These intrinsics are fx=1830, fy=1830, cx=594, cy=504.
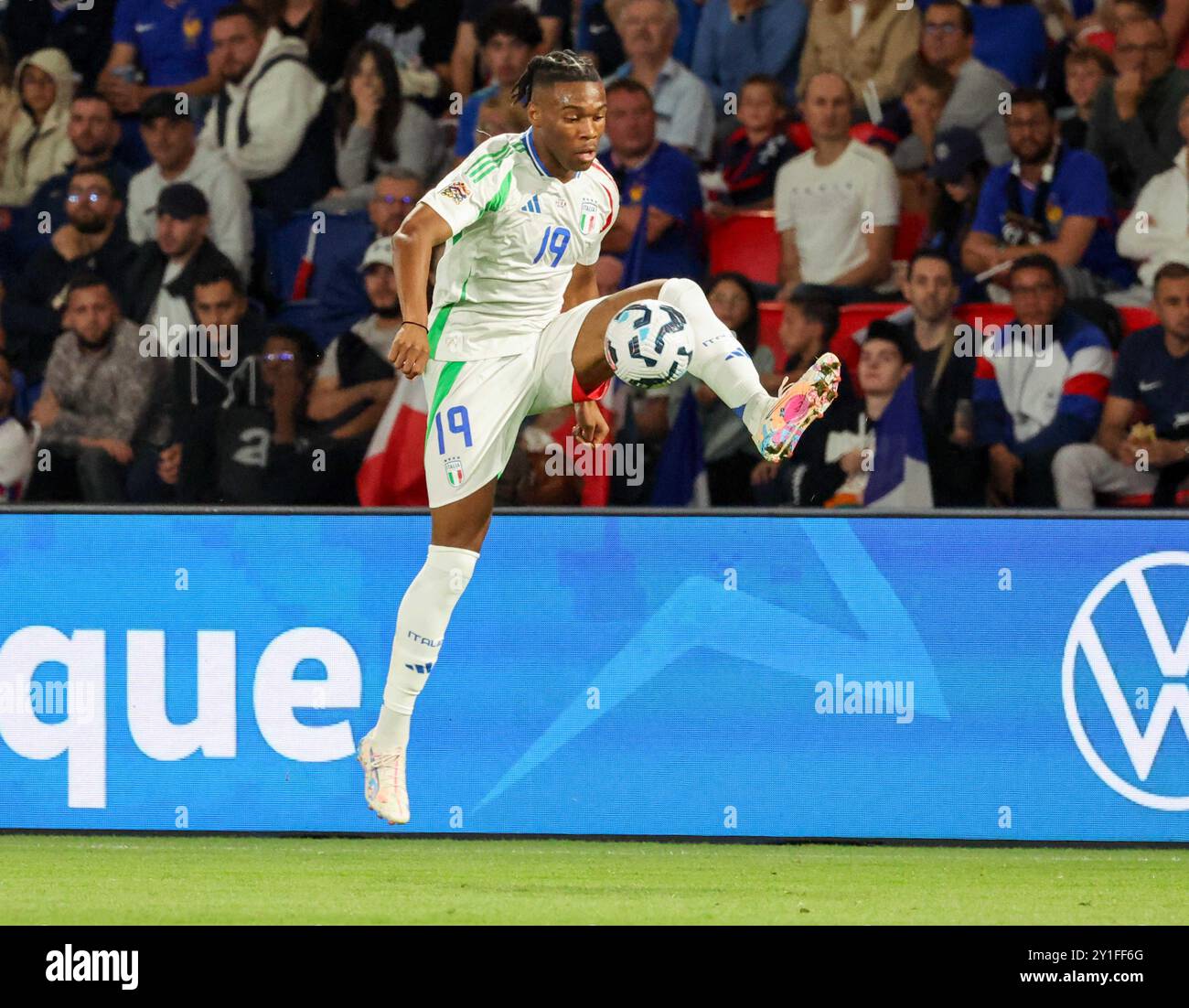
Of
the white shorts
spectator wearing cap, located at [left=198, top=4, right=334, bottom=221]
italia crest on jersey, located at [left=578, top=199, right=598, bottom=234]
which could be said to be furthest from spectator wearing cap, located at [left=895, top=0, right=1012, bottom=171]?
the white shorts

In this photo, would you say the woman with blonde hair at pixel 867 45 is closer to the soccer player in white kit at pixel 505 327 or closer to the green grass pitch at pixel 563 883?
the soccer player in white kit at pixel 505 327

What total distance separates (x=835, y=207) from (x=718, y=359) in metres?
3.65

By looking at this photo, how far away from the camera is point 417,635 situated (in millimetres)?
6371

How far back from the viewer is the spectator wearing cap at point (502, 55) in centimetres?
945

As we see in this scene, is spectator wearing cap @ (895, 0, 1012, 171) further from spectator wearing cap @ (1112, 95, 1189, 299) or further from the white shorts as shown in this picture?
the white shorts

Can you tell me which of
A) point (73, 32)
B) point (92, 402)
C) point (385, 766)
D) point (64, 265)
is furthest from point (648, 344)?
point (73, 32)

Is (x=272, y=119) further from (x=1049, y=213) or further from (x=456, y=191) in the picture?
(x=456, y=191)

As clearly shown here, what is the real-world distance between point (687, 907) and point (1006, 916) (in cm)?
107

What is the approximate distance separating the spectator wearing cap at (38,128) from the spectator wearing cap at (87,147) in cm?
6

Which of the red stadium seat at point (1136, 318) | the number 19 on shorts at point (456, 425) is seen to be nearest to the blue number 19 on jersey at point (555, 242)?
the number 19 on shorts at point (456, 425)

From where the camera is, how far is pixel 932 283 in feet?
29.3

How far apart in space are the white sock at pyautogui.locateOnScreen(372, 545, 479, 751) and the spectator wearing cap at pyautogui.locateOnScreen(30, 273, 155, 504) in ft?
10.8
